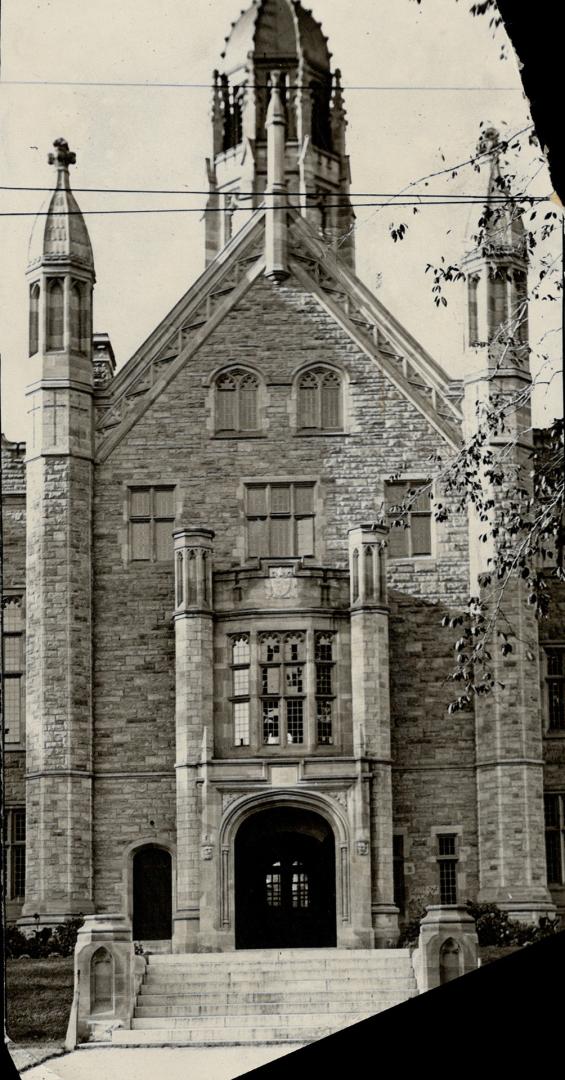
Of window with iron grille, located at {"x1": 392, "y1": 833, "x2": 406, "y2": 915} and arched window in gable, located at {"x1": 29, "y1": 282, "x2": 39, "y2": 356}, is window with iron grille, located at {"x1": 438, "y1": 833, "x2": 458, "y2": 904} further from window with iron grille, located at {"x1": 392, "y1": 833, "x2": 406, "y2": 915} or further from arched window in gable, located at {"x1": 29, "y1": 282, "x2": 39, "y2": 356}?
arched window in gable, located at {"x1": 29, "y1": 282, "x2": 39, "y2": 356}

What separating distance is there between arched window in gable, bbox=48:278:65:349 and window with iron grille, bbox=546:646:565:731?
30.8 ft

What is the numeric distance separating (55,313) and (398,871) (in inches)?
414

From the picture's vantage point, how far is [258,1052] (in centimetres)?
1803

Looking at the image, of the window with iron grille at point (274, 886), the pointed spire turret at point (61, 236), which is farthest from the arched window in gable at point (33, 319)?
the window with iron grille at point (274, 886)

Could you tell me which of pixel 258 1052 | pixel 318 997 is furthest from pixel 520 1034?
pixel 318 997

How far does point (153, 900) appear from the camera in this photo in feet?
86.3

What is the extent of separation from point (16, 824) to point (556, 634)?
9099 mm

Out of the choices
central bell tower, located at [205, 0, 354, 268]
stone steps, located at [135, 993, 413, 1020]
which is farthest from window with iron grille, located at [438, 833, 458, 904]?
central bell tower, located at [205, 0, 354, 268]

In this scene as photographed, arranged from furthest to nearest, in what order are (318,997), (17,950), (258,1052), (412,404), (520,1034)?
(412,404), (17,950), (318,997), (258,1052), (520,1034)

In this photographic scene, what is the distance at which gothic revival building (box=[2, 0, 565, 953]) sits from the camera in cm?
2572

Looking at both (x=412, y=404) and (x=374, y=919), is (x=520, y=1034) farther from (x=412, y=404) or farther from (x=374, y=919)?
(x=412, y=404)

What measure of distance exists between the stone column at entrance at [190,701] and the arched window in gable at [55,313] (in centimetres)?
410

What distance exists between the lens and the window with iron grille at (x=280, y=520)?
27.5 metres

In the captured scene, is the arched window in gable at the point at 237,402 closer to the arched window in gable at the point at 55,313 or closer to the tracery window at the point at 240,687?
the arched window in gable at the point at 55,313
